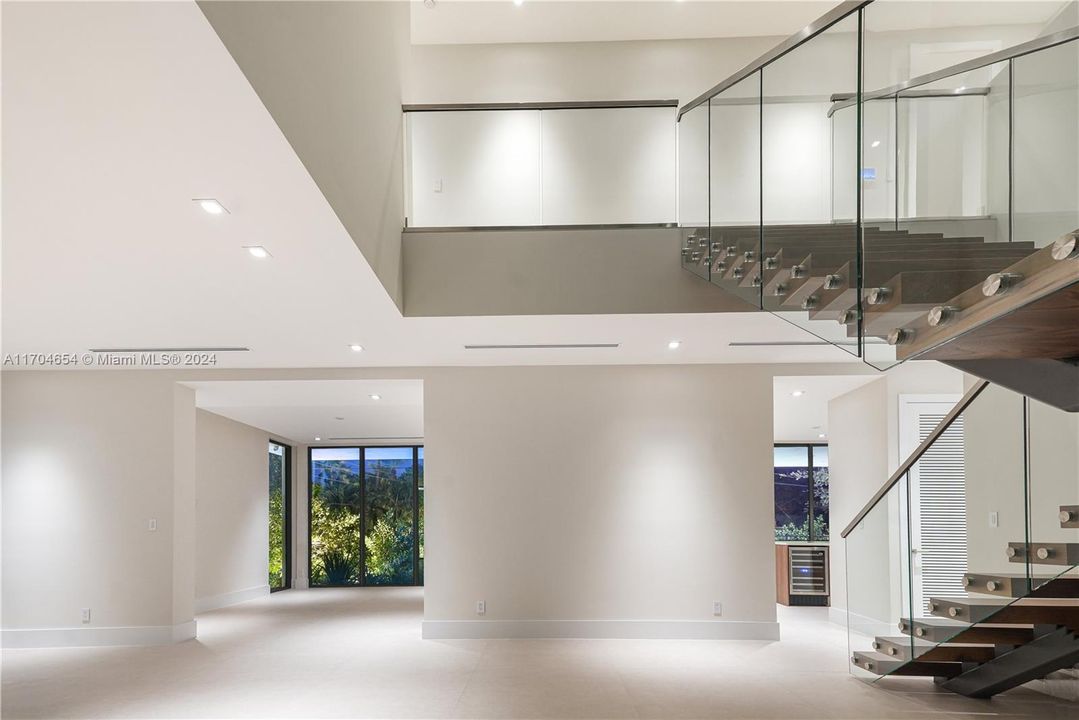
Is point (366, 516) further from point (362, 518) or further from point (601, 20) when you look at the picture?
point (601, 20)

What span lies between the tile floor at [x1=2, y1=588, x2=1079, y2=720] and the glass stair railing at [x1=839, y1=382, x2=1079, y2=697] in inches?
12.7

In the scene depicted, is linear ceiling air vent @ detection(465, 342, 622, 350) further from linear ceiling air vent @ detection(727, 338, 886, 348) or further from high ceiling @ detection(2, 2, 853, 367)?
linear ceiling air vent @ detection(727, 338, 886, 348)

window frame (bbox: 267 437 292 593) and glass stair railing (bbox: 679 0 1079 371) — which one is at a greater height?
glass stair railing (bbox: 679 0 1079 371)

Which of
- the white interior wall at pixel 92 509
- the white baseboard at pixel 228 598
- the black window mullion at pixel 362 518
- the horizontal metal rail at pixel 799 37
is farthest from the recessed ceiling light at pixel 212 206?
the black window mullion at pixel 362 518

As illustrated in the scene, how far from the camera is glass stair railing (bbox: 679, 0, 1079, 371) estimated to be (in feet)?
11.0

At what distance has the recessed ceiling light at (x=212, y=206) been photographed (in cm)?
351

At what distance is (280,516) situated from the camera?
15.2 m

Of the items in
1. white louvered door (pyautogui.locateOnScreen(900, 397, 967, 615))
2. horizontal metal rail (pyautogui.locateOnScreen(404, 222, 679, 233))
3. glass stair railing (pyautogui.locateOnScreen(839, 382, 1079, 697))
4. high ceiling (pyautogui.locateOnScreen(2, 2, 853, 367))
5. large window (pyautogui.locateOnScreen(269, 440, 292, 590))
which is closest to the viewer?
high ceiling (pyautogui.locateOnScreen(2, 2, 853, 367))

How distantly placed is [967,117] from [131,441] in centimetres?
818

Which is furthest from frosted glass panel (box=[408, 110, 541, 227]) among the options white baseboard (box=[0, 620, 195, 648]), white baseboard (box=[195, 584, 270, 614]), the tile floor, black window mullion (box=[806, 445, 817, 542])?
black window mullion (box=[806, 445, 817, 542])

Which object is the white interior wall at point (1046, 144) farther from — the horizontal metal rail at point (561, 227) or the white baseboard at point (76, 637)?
the white baseboard at point (76, 637)

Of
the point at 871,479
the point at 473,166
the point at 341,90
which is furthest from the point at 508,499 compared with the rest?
the point at 341,90

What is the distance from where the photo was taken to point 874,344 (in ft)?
11.4

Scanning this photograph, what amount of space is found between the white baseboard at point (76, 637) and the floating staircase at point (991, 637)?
6970 mm
